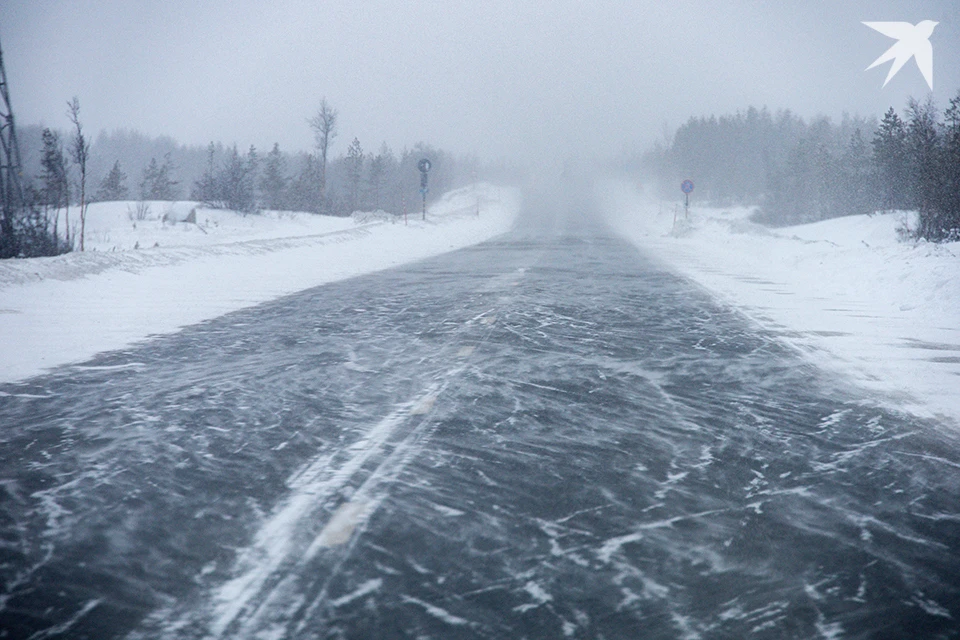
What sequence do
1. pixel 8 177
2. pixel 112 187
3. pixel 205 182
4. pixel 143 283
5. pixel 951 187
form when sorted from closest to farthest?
pixel 143 283 → pixel 8 177 → pixel 951 187 → pixel 205 182 → pixel 112 187

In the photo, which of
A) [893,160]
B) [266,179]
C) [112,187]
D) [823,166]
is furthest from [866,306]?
[823,166]

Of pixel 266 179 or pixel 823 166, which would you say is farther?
pixel 823 166

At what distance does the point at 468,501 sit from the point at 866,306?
427 inches

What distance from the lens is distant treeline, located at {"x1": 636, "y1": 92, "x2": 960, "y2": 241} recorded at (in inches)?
914

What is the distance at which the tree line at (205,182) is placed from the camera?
1966cm

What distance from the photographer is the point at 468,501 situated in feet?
12.1

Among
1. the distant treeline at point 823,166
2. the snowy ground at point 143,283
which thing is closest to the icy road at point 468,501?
the snowy ground at point 143,283

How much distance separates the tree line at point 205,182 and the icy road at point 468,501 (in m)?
13.3

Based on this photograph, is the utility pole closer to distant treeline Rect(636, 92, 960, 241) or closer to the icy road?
the icy road

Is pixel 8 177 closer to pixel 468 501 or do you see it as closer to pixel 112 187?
pixel 468 501

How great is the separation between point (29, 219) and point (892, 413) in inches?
709

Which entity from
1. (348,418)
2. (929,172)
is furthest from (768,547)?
(929,172)

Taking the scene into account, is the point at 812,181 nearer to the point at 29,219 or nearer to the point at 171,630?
the point at 29,219

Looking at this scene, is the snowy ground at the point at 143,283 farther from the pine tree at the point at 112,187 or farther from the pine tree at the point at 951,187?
the pine tree at the point at 112,187
